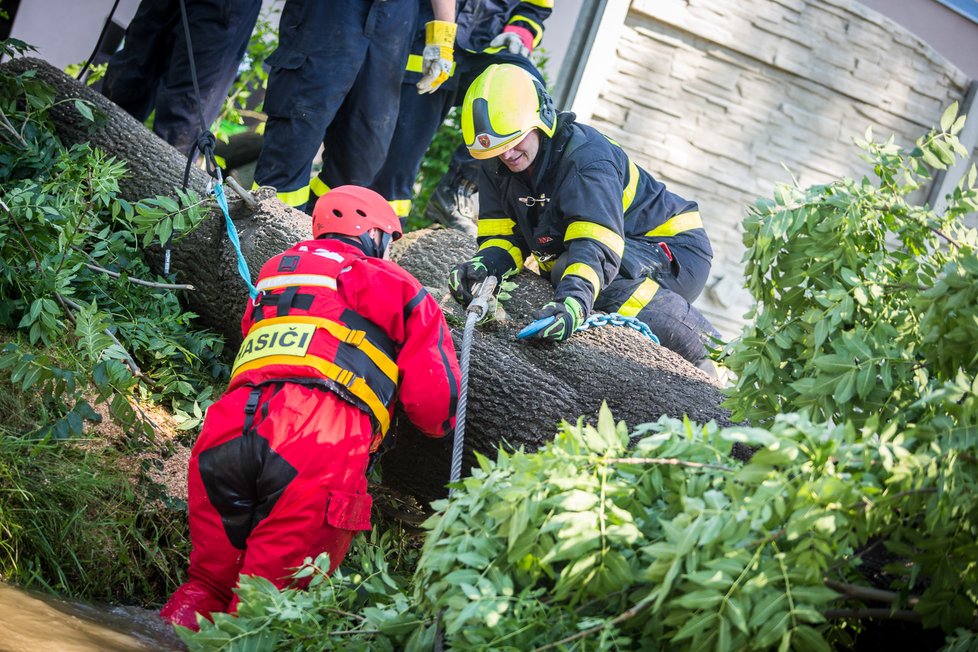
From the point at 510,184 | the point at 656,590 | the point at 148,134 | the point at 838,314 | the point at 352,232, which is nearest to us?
the point at 656,590

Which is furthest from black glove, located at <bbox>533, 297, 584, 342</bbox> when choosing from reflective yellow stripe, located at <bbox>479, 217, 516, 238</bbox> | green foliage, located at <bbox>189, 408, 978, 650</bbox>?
green foliage, located at <bbox>189, 408, 978, 650</bbox>

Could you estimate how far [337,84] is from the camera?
15.0ft

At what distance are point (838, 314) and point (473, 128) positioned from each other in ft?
5.69

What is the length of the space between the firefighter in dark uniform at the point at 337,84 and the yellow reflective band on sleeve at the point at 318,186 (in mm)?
120

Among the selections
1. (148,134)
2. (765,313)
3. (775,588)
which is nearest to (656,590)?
(775,588)

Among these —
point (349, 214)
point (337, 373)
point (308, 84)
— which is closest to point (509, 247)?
point (349, 214)

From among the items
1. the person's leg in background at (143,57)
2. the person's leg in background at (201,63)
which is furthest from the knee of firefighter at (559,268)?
the person's leg in background at (143,57)

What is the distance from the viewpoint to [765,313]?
2.70 m

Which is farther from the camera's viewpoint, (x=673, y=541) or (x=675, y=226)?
(x=675, y=226)

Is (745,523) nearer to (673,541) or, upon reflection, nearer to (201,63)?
(673,541)

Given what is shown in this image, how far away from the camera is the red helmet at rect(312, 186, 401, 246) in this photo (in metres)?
3.33

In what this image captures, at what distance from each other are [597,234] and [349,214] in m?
0.91

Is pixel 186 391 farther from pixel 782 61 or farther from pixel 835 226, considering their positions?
pixel 782 61

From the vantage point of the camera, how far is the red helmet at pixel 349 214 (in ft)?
10.9
